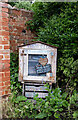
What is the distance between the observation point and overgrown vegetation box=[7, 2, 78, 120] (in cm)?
268

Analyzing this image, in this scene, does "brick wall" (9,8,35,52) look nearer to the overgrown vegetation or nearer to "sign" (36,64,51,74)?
the overgrown vegetation

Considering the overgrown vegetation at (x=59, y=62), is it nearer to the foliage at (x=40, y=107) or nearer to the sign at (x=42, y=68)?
the foliage at (x=40, y=107)

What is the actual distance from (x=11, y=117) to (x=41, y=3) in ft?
11.8

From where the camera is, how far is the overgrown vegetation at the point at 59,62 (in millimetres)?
2680

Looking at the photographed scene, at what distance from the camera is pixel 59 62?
3.64m

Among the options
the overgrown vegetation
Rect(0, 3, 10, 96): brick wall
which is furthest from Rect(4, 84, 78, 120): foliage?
Rect(0, 3, 10, 96): brick wall

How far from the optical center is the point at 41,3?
4.27m

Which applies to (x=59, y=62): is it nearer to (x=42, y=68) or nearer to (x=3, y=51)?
(x=42, y=68)

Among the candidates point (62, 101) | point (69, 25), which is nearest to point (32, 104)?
point (62, 101)

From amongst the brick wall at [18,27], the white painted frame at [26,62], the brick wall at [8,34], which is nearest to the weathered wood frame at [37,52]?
the white painted frame at [26,62]

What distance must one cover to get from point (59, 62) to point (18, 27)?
1.91m

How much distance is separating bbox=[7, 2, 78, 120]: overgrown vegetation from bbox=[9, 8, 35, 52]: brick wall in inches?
14.8

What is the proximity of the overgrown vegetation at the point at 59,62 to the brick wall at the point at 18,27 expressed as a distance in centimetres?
38

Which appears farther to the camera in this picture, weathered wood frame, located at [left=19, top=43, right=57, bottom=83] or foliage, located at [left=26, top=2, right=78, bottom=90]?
foliage, located at [left=26, top=2, right=78, bottom=90]
